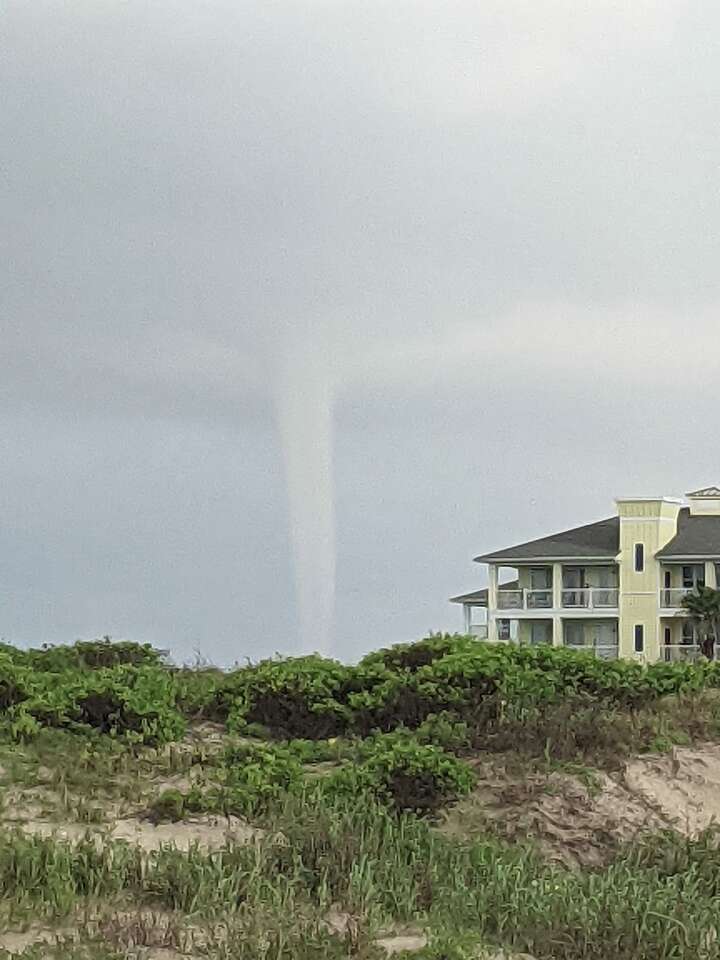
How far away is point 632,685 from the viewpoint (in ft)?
42.2

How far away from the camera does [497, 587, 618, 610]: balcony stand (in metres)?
64.3

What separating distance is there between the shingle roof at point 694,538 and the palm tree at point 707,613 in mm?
2106

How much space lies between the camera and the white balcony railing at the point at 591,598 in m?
64.4

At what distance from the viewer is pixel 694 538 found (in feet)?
211

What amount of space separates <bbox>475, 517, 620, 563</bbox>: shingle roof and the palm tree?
4.89 metres

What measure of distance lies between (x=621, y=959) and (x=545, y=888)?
3.38ft

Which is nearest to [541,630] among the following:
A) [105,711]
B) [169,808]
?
[105,711]

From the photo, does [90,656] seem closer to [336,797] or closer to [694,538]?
[336,797]

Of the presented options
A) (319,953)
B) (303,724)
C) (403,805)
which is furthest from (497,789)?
(319,953)

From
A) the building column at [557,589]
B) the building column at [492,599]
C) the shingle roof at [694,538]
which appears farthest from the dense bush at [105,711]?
the building column at [492,599]

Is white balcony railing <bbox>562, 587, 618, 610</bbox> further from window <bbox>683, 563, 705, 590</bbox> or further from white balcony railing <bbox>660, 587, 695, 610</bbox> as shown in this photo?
window <bbox>683, 563, 705, 590</bbox>

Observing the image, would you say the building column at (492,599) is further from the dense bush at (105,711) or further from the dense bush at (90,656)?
the dense bush at (105,711)

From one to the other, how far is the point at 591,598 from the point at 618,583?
1329 millimetres

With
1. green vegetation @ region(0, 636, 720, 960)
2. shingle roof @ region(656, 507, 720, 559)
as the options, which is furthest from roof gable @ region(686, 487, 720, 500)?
green vegetation @ region(0, 636, 720, 960)
